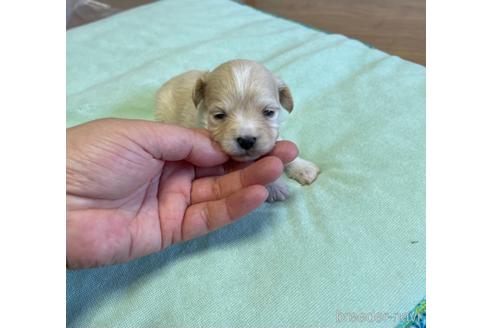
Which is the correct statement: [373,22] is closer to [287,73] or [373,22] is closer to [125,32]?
[287,73]

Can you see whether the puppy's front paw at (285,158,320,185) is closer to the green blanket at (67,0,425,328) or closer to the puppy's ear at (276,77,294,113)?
the green blanket at (67,0,425,328)

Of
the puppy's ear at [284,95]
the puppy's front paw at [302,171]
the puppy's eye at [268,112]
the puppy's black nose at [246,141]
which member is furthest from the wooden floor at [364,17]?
the puppy's black nose at [246,141]

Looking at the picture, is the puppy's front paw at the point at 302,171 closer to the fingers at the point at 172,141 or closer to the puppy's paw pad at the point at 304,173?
the puppy's paw pad at the point at 304,173

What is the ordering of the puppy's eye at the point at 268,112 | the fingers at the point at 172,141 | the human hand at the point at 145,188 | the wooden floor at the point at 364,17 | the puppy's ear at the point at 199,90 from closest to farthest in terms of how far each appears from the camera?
the human hand at the point at 145,188 → the fingers at the point at 172,141 → the puppy's eye at the point at 268,112 → the puppy's ear at the point at 199,90 → the wooden floor at the point at 364,17

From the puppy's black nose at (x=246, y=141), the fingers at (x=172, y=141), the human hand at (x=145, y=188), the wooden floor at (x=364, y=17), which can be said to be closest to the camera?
the human hand at (x=145, y=188)

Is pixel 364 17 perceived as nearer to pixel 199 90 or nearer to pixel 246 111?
pixel 199 90

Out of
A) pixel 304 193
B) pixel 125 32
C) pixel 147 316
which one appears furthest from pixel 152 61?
pixel 147 316

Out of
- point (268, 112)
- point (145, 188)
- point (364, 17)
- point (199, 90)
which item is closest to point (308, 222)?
point (268, 112)
